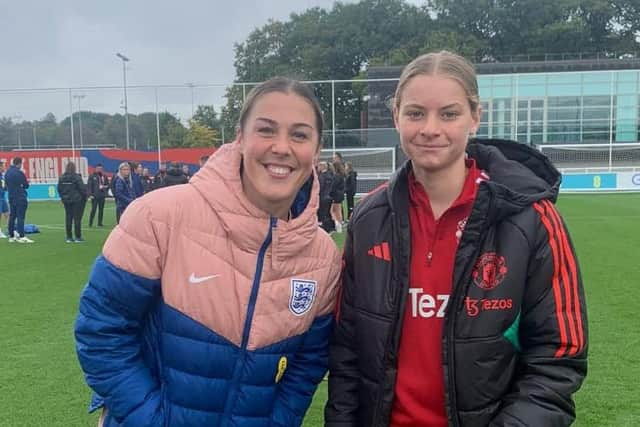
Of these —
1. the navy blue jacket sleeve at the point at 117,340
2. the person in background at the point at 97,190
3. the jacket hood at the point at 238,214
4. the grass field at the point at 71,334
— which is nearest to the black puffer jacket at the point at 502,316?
the jacket hood at the point at 238,214

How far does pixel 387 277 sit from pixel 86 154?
28.1 meters

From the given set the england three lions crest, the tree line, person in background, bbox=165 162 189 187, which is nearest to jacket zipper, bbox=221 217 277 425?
the england three lions crest

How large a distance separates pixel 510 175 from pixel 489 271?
332mm

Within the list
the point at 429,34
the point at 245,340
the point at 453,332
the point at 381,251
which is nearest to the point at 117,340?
the point at 245,340

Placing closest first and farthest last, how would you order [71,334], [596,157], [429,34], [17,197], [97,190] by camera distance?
[71,334] → [17,197] → [97,190] → [596,157] → [429,34]

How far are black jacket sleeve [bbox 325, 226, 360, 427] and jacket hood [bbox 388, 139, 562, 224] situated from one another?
0.38 meters

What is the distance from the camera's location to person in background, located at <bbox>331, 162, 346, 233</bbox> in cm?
1384

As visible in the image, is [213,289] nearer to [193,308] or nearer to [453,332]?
[193,308]

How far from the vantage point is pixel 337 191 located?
13969mm

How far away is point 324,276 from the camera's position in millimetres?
1972

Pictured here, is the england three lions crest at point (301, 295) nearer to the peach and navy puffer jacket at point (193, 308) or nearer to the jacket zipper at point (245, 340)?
the peach and navy puffer jacket at point (193, 308)

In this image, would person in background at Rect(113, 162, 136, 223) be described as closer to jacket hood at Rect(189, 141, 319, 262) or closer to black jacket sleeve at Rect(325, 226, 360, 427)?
jacket hood at Rect(189, 141, 319, 262)

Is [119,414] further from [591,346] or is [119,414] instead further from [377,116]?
[377,116]

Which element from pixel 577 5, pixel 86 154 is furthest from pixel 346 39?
pixel 86 154
